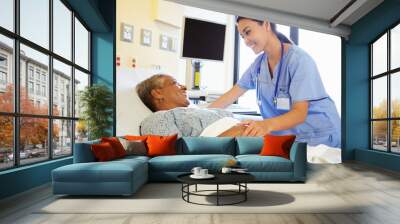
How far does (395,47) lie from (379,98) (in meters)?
1.28

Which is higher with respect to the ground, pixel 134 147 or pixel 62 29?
pixel 62 29

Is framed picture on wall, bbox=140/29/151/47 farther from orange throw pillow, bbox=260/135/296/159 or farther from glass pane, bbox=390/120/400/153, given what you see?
glass pane, bbox=390/120/400/153

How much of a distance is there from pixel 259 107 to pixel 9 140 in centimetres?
511

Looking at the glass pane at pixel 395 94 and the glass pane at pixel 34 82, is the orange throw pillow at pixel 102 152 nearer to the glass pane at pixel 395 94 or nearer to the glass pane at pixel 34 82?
the glass pane at pixel 34 82

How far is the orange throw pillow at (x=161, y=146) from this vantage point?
20.6 ft

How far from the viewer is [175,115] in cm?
796

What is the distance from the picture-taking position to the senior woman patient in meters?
7.91

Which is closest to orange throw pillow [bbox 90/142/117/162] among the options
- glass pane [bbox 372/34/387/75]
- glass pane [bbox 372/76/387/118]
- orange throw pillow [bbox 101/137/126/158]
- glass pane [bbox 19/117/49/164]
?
orange throw pillow [bbox 101/137/126/158]

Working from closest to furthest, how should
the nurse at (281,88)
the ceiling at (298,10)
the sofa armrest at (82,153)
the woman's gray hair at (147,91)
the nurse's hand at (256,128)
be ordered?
the sofa armrest at (82,153) → the ceiling at (298,10) → the woman's gray hair at (147,91) → the nurse's hand at (256,128) → the nurse at (281,88)

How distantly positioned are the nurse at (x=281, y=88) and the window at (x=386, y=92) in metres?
1.20

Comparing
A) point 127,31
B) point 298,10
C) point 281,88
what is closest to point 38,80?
point 127,31

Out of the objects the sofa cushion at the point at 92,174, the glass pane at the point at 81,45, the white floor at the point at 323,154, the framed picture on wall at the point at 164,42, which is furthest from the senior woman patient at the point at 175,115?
the sofa cushion at the point at 92,174

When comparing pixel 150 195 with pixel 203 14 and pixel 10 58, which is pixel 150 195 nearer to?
pixel 10 58

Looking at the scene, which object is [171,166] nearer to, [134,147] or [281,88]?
[134,147]
